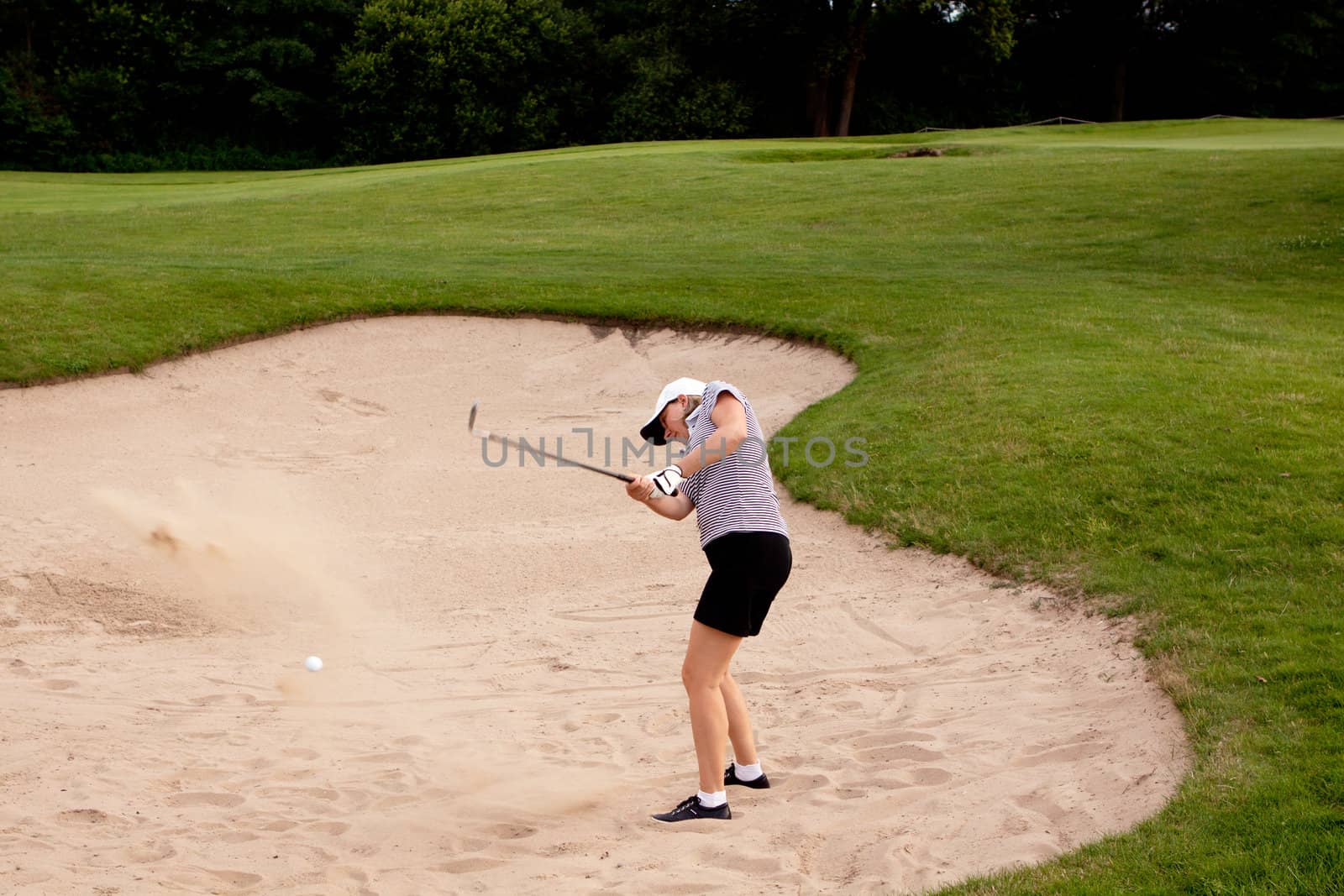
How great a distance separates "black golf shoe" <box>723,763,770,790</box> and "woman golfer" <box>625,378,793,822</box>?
43 centimetres

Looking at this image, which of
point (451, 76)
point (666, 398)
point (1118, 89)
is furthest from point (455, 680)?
point (1118, 89)

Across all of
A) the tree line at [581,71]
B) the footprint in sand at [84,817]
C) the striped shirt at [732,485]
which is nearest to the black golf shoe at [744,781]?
Result: the striped shirt at [732,485]

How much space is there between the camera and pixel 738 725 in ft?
21.6

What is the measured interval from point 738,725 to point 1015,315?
33.6 ft

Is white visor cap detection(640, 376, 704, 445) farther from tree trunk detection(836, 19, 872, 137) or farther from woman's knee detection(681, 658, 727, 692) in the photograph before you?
tree trunk detection(836, 19, 872, 137)

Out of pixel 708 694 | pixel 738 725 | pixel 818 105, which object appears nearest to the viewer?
pixel 708 694

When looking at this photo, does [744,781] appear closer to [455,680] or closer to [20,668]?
[455,680]

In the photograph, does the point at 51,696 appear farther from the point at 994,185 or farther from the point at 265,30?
the point at 265,30

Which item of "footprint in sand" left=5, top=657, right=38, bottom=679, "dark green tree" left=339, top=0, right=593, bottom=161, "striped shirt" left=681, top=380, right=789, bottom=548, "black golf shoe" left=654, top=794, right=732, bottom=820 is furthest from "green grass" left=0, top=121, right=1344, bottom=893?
"dark green tree" left=339, top=0, right=593, bottom=161

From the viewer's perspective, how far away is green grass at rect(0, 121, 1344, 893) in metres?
6.86

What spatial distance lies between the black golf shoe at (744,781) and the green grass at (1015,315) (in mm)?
1629

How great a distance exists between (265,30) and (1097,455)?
53854 mm

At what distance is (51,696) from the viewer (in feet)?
26.9

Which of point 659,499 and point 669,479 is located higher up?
point 669,479
